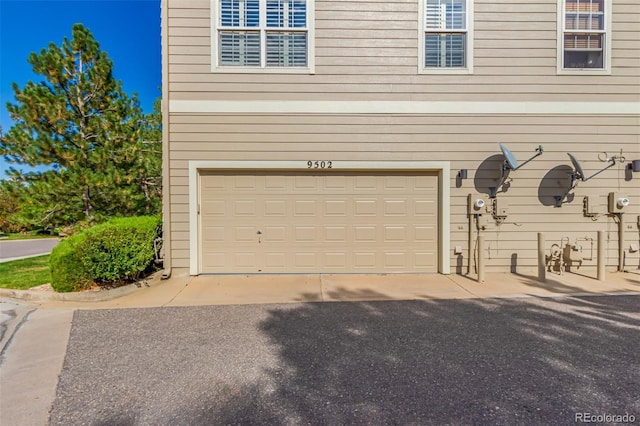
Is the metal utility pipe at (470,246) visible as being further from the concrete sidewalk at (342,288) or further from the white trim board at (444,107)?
the white trim board at (444,107)

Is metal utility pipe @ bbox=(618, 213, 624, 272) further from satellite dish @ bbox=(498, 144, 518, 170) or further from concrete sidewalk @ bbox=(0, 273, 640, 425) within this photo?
satellite dish @ bbox=(498, 144, 518, 170)

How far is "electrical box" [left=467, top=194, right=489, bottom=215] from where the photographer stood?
19.7ft

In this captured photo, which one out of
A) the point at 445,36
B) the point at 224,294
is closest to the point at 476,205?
the point at 445,36

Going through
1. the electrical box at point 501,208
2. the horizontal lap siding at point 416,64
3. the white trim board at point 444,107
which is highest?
the horizontal lap siding at point 416,64

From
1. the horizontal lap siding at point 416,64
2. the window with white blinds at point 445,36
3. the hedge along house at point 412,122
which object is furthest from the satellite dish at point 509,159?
the window with white blinds at point 445,36

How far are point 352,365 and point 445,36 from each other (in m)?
6.40

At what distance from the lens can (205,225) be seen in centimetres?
621

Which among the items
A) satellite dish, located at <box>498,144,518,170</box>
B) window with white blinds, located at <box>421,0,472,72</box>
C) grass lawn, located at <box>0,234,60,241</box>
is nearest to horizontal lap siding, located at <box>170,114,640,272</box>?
satellite dish, located at <box>498,144,518,170</box>

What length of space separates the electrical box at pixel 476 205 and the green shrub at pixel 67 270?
22.9 feet

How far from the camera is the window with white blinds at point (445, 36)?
20.1 feet

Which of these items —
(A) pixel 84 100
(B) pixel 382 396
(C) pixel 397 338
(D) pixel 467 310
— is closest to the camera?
(B) pixel 382 396

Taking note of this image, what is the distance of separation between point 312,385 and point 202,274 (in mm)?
4311

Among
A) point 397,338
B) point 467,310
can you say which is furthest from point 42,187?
point 467,310

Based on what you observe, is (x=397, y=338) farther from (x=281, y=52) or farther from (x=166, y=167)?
(x=281, y=52)
